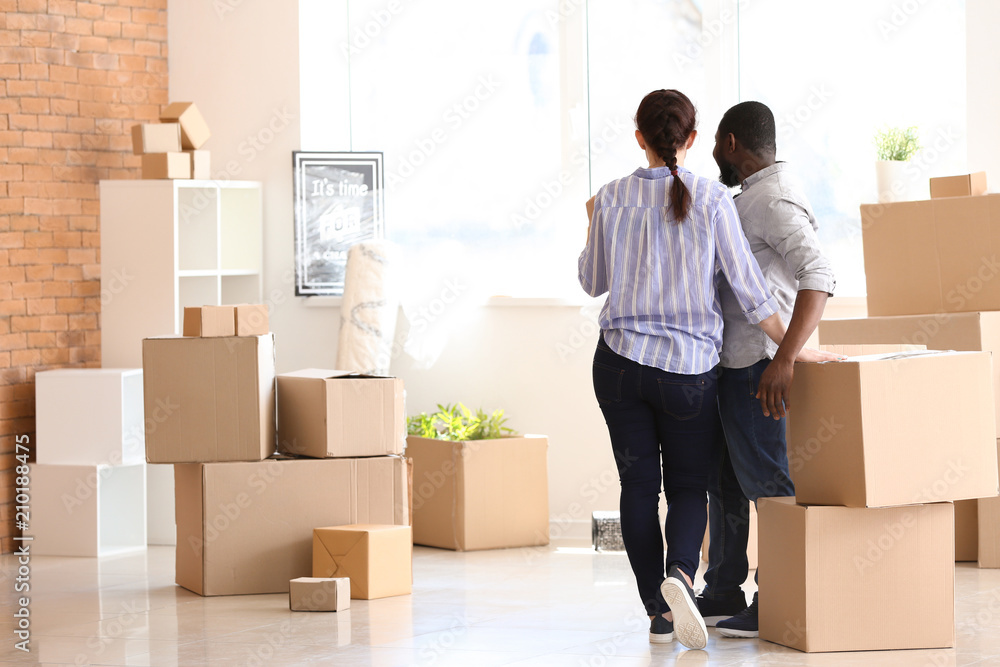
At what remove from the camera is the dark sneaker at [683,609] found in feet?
9.20

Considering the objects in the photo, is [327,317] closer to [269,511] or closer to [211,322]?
[211,322]

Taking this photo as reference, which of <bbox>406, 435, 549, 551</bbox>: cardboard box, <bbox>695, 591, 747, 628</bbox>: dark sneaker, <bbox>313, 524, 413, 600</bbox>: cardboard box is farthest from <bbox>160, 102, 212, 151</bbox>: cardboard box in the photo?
<bbox>695, 591, 747, 628</bbox>: dark sneaker

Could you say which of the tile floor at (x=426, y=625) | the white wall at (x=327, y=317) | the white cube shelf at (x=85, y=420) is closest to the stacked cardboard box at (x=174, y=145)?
the white wall at (x=327, y=317)

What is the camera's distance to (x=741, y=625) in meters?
3.06

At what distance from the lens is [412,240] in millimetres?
5535

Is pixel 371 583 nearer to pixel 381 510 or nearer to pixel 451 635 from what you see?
pixel 381 510

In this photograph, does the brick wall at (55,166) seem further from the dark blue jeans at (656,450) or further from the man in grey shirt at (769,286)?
the man in grey shirt at (769,286)

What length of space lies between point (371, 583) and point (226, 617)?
1.55ft

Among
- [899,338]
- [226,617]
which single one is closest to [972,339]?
[899,338]

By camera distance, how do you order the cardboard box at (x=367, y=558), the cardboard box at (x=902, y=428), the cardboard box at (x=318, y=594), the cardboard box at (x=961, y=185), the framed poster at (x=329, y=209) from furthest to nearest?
the framed poster at (x=329, y=209)
the cardboard box at (x=961, y=185)
the cardboard box at (x=367, y=558)
the cardboard box at (x=318, y=594)
the cardboard box at (x=902, y=428)

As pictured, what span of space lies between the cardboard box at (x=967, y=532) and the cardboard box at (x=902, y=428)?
1408 mm

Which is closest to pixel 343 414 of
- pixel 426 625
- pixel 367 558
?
pixel 367 558

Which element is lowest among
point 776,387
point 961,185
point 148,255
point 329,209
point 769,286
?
point 776,387

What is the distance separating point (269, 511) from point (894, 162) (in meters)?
2.84
